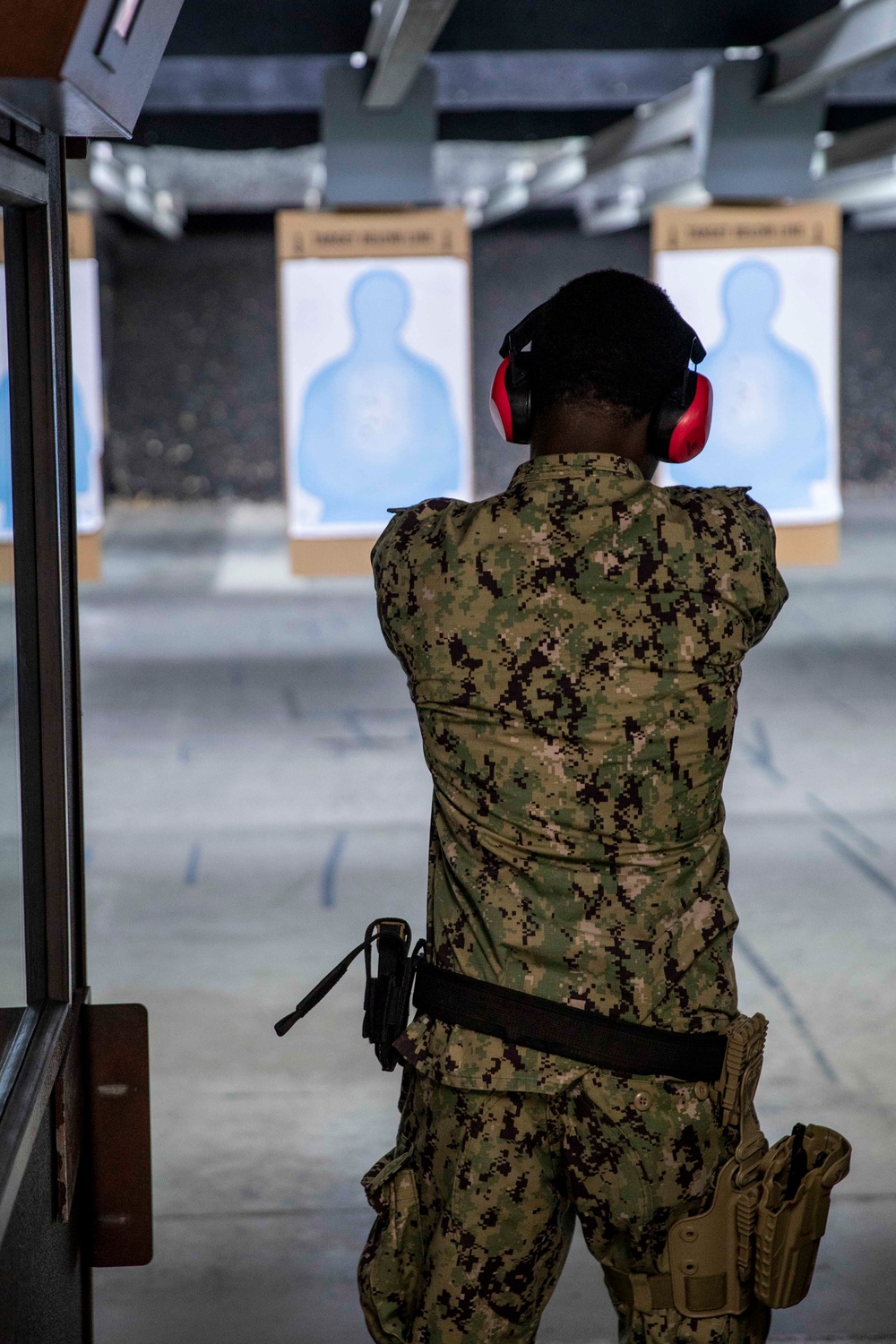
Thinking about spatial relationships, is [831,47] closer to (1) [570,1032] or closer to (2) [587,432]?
(2) [587,432]

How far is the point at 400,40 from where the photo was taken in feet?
18.3

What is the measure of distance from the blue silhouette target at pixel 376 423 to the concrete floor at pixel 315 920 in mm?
1075

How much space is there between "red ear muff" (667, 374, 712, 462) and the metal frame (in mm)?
637

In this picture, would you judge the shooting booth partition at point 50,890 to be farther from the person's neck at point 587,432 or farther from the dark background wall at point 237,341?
the dark background wall at point 237,341

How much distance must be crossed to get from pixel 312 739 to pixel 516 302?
1079 centimetres

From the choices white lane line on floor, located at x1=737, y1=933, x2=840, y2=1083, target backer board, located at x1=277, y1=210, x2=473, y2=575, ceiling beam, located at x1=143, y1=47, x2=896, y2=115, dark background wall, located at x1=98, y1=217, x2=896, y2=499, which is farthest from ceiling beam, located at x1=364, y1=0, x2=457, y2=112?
dark background wall, located at x1=98, y1=217, x2=896, y2=499

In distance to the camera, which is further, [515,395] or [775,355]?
[775,355]

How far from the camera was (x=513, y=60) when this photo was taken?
802 centimetres

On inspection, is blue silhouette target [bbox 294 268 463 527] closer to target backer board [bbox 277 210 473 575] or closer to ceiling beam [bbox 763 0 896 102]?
target backer board [bbox 277 210 473 575]

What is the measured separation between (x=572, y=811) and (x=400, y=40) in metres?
4.73

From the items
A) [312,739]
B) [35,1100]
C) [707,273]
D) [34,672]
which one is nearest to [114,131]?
[34,672]

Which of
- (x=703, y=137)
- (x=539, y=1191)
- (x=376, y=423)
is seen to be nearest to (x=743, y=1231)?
(x=539, y=1191)

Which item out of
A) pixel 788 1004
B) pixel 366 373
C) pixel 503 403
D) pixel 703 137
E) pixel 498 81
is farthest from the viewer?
pixel 366 373

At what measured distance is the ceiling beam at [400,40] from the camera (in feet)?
16.3
